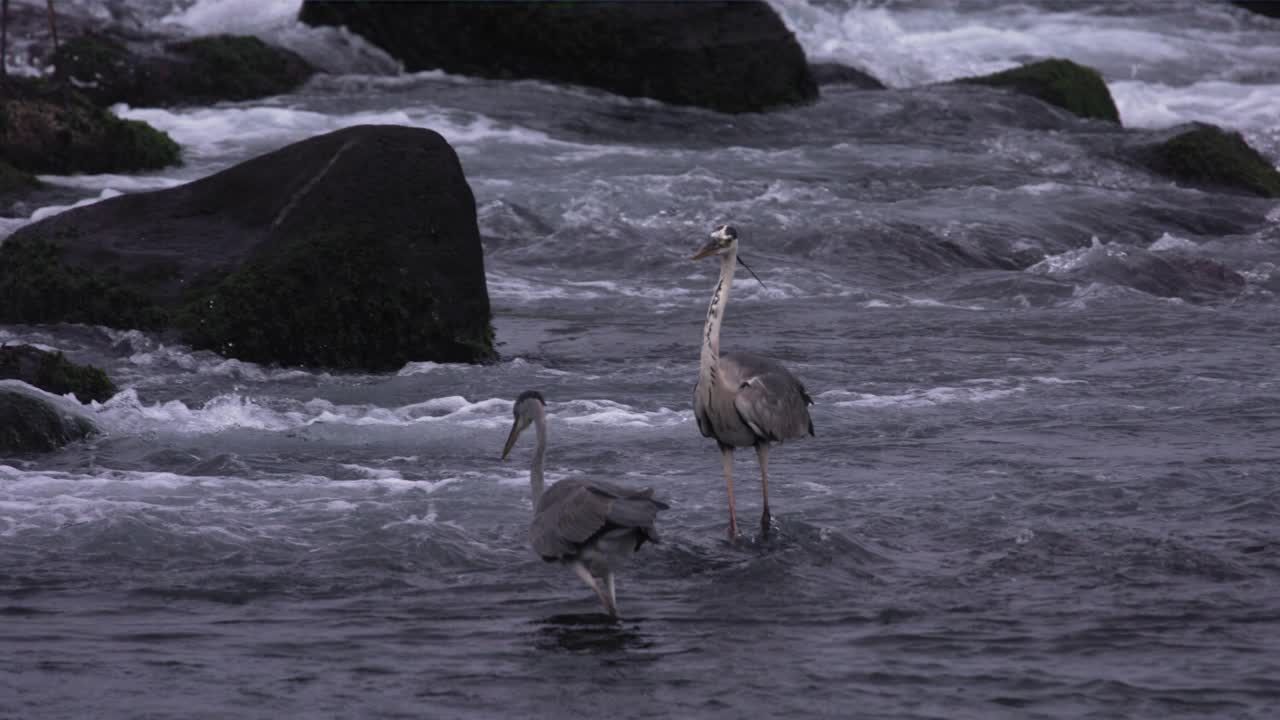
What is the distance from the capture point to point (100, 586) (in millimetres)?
7152

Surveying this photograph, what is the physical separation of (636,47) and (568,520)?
17320mm

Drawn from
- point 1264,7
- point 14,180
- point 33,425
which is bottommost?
point 33,425

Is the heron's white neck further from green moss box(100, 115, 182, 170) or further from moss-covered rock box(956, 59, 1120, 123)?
moss-covered rock box(956, 59, 1120, 123)

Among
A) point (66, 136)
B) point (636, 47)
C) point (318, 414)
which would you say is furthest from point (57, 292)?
point (636, 47)

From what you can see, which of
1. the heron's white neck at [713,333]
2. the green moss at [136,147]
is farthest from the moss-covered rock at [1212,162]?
the heron's white neck at [713,333]

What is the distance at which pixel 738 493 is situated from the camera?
29.5 feet

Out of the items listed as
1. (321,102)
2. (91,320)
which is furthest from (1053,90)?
(91,320)

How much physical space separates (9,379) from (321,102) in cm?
1327

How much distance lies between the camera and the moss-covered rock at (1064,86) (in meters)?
24.1

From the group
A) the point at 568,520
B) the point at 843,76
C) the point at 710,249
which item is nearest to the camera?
the point at 568,520

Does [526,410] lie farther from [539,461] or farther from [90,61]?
[90,61]

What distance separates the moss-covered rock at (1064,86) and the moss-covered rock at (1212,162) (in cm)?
360

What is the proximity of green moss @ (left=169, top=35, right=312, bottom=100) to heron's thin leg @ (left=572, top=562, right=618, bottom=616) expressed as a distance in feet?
56.8

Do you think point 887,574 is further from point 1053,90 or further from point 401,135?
point 1053,90
